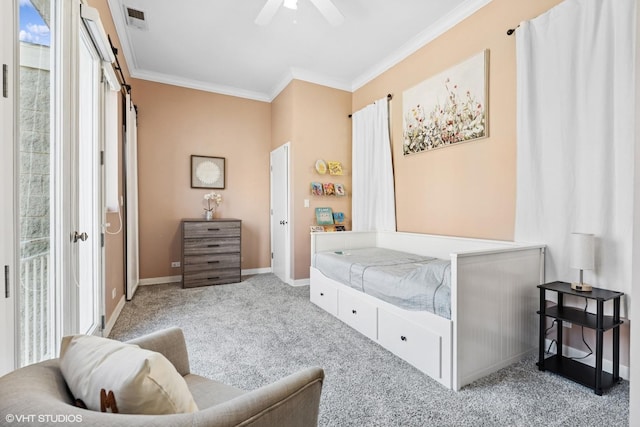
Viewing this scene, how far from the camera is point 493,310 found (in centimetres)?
192

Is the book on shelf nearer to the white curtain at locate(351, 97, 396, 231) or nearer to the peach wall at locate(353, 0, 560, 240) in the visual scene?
the white curtain at locate(351, 97, 396, 231)

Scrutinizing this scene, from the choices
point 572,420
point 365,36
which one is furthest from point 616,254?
point 365,36

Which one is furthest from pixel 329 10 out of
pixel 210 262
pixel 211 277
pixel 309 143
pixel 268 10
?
pixel 211 277

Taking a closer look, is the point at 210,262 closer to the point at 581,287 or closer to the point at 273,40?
the point at 273,40

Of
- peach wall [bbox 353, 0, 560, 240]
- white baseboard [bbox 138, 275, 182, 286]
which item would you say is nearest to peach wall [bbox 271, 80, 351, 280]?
peach wall [bbox 353, 0, 560, 240]

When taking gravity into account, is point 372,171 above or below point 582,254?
above

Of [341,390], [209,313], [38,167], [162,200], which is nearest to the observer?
[38,167]

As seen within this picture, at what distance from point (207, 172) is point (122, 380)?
415 centimetres

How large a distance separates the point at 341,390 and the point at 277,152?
11.7ft

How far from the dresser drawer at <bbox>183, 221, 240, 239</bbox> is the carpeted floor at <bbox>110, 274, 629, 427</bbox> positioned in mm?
1054

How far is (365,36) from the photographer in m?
3.22

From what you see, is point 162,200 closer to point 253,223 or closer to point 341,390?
point 253,223

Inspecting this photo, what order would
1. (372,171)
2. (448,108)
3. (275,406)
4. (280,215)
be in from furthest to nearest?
(280,215), (372,171), (448,108), (275,406)

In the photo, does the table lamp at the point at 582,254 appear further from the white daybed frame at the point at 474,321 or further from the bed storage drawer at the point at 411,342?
the bed storage drawer at the point at 411,342
